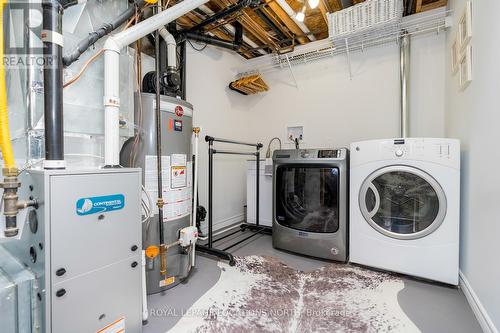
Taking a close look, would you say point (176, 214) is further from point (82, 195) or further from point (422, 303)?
point (422, 303)

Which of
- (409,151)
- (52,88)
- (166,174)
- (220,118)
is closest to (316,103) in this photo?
(220,118)

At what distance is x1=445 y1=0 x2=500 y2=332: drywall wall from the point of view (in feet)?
4.09

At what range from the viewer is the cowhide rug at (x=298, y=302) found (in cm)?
134

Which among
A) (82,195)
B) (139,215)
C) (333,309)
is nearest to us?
(82,195)

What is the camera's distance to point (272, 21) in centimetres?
266

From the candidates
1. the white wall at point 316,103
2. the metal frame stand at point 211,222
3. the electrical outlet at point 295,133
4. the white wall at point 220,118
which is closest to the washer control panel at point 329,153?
the metal frame stand at point 211,222

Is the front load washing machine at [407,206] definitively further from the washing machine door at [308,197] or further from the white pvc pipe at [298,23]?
the white pvc pipe at [298,23]

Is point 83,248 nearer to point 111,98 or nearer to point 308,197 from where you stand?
point 111,98

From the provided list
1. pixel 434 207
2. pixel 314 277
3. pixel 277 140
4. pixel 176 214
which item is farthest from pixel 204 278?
pixel 277 140

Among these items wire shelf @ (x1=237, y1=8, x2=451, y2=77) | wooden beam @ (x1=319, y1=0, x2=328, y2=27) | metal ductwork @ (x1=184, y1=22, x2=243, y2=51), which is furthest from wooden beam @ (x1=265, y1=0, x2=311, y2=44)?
metal ductwork @ (x1=184, y1=22, x2=243, y2=51)

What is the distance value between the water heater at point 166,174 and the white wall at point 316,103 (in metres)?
1.09

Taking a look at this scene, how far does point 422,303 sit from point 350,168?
1.10 metres

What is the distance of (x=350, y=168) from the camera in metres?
2.12

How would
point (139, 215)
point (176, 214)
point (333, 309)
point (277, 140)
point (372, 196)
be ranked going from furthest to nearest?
point (277, 140) → point (372, 196) → point (176, 214) → point (333, 309) → point (139, 215)
